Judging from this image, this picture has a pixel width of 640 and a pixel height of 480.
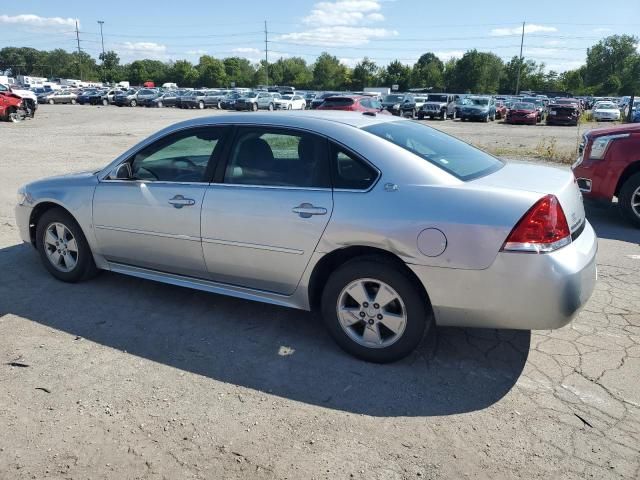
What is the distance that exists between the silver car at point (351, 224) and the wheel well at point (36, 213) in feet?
0.77

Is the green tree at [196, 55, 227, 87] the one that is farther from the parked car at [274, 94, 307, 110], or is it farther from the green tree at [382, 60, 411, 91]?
the parked car at [274, 94, 307, 110]

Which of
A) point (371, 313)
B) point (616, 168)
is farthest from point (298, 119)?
point (616, 168)

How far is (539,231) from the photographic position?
3053 millimetres

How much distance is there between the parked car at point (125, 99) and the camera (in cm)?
4831

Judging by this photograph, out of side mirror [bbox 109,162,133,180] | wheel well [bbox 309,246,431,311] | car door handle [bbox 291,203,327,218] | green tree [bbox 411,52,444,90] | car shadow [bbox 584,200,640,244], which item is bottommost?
car shadow [bbox 584,200,640,244]

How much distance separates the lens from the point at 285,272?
371 cm

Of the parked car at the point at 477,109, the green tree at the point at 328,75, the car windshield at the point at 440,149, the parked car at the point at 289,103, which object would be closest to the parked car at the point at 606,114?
the parked car at the point at 477,109

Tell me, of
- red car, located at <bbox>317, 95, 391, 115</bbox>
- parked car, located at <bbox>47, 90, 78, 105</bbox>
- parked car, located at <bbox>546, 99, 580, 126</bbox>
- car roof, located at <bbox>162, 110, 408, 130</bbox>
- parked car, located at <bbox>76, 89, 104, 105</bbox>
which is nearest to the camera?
car roof, located at <bbox>162, 110, 408, 130</bbox>

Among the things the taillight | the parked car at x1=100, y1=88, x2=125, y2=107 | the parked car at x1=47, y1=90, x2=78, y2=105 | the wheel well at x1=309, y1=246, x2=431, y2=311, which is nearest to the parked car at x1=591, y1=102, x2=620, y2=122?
the taillight

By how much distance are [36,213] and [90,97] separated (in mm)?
51076

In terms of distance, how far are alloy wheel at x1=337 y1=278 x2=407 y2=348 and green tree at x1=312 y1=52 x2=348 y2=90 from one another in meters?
115

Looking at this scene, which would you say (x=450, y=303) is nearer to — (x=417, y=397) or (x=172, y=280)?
(x=417, y=397)

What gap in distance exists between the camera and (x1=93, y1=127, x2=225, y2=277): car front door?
13.4 ft

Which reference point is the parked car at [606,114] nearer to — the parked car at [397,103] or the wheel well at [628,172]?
the parked car at [397,103]
